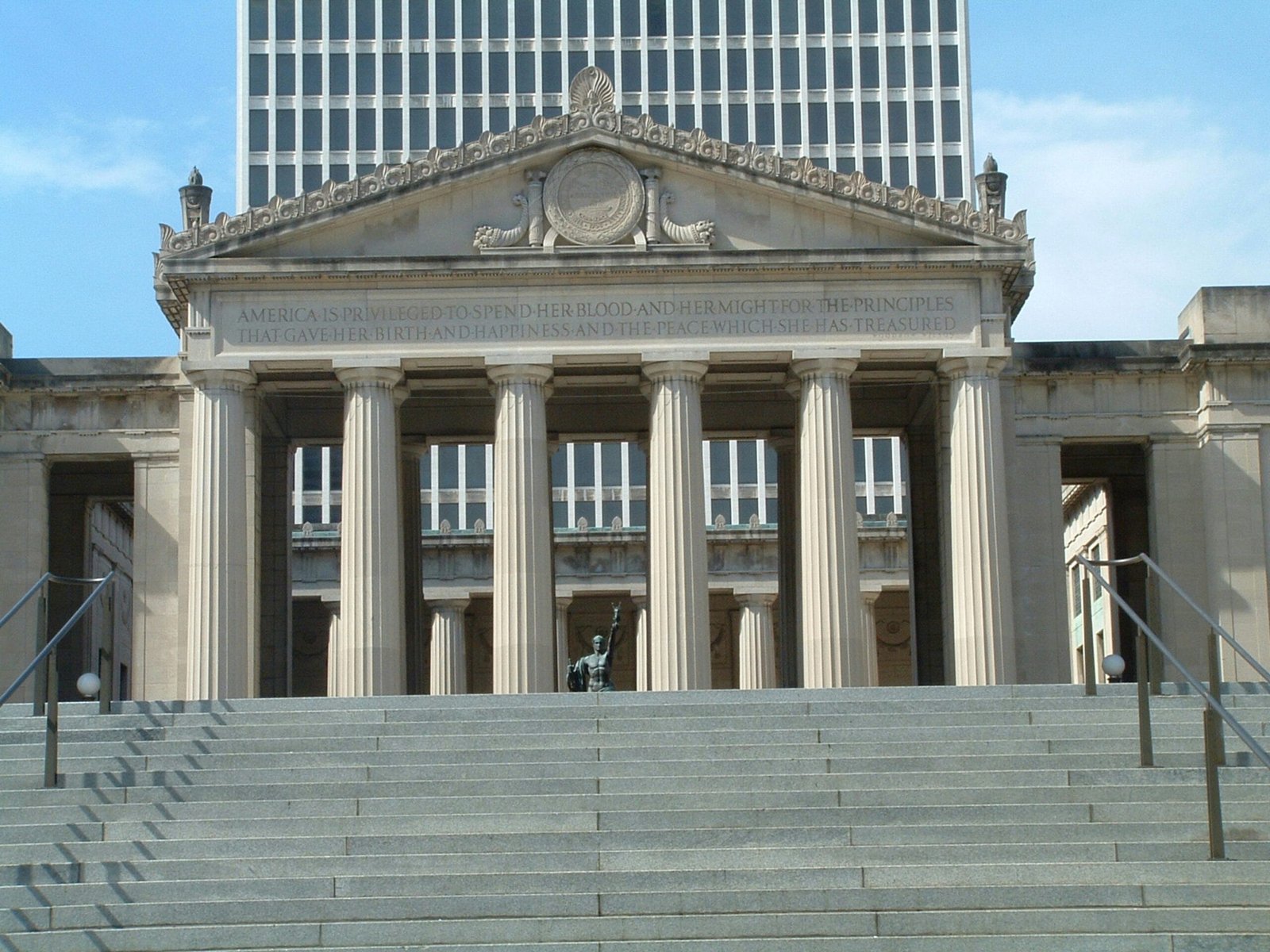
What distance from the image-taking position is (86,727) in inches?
1192

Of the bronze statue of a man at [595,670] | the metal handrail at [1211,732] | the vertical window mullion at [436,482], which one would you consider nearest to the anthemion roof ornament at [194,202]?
the bronze statue of a man at [595,670]

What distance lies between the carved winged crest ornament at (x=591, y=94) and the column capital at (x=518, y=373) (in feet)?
17.4

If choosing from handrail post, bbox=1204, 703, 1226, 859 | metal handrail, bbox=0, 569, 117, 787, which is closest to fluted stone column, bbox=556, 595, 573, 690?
metal handrail, bbox=0, 569, 117, 787

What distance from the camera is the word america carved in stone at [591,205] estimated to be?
145 feet

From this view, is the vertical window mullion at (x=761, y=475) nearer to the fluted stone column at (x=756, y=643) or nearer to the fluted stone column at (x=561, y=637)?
the fluted stone column at (x=561, y=637)

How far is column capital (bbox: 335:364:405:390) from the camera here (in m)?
44.0

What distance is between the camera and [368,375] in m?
44.1

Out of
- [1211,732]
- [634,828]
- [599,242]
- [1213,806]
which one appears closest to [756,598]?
[599,242]

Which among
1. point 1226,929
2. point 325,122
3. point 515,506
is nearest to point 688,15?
point 325,122

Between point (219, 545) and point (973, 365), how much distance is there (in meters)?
15.5

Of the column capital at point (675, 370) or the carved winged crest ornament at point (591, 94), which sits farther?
the carved winged crest ornament at point (591, 94)

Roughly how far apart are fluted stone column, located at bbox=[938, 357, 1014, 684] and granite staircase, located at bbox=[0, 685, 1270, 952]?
11037 mm

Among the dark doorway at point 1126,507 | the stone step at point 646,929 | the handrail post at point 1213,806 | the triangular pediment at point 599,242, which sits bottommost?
the stone step at point 646,929

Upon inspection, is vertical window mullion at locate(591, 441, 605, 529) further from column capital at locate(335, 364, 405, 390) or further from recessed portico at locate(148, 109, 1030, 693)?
column capital at locate(335, 364, 405, 390)
